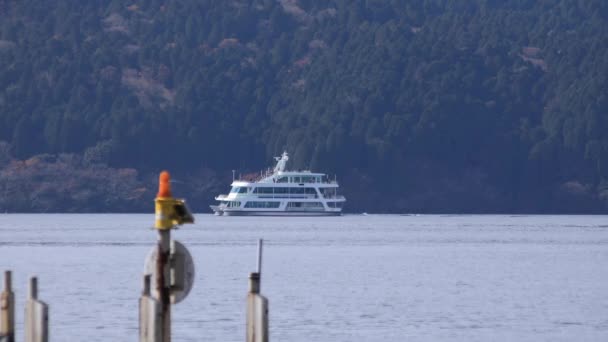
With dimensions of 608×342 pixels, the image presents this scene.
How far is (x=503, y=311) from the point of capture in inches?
1977

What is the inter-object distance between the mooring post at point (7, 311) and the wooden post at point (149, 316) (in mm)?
4806

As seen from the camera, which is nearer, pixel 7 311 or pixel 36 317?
pixel 36 317

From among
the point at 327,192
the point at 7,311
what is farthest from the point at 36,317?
the point at 327,192

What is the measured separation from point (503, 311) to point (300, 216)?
138m

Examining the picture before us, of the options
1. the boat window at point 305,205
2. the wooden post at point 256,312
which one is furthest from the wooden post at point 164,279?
the boat window at point 305,205

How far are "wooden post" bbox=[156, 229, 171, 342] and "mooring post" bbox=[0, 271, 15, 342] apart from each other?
5.12 meters

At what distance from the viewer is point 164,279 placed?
21.5 metres

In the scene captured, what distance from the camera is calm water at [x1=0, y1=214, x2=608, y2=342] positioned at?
4388 cm

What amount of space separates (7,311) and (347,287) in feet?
115

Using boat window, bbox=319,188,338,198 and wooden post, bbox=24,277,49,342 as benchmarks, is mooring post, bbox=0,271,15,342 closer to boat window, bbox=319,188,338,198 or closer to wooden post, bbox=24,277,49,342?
wooden post, bbox=24,277,49,342

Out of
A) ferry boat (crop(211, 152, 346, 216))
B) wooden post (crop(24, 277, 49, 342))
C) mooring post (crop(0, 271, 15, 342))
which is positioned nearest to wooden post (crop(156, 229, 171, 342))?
wooden post (crop(24, 277, 49, 342))

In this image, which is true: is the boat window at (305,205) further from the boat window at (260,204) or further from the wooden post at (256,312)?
the wooden post at (256,312)

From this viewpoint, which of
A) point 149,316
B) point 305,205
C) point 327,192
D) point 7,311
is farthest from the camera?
point 327,192

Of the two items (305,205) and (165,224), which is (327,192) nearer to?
(305,205)
